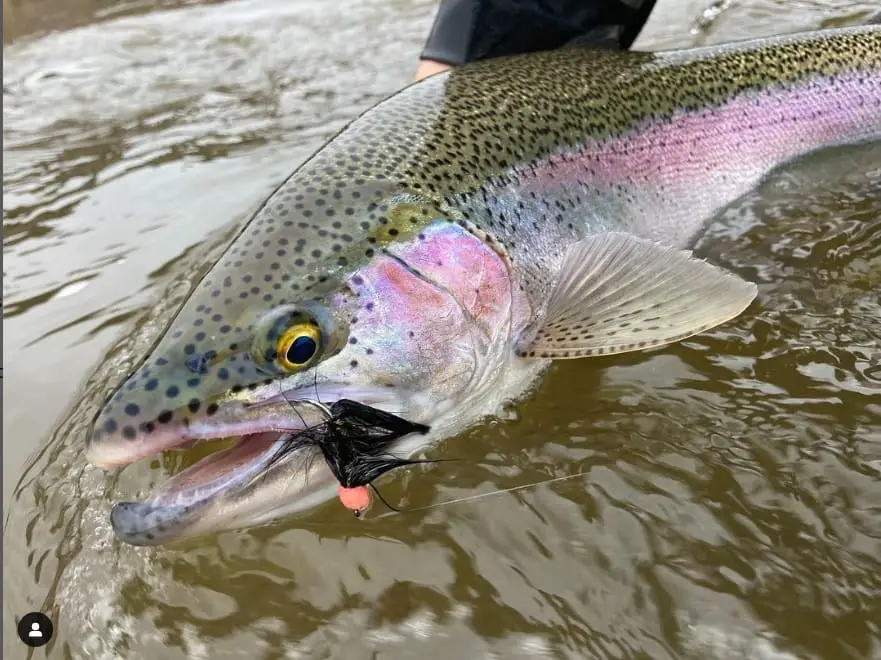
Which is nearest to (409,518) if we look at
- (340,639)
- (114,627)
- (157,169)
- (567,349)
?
(340,639)

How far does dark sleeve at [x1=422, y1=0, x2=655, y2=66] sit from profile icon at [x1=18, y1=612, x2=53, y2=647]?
278cm

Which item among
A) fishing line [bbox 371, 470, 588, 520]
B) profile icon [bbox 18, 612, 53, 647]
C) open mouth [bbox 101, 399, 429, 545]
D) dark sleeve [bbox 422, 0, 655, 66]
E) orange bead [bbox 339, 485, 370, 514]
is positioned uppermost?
dark sleeve [bbox 422, 0, 655, 66]

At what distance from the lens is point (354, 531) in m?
2.04

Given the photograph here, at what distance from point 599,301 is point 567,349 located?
21cm

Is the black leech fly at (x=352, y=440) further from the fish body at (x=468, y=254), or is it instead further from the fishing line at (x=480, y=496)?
the fishing line at (x=480, y=496)

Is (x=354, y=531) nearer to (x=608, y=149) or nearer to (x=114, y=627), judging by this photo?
(x=114, y=627)

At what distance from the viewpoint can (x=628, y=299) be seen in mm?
A: 2201

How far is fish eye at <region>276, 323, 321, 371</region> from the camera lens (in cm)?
173

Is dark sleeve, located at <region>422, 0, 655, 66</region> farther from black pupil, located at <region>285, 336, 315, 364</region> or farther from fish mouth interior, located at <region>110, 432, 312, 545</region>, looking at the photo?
fish mouth interior, located at <region>110, 432, 312, 545</region>

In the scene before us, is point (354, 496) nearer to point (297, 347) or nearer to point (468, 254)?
point (297, 347)

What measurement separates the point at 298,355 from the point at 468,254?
65 cm

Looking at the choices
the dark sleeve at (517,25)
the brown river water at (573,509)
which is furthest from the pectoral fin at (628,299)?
the dark sleeve at (517,25)

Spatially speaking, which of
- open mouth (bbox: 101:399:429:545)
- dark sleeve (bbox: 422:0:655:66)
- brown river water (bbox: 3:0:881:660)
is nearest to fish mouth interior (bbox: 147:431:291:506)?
open mouth (bbox: 101:399:429:545)

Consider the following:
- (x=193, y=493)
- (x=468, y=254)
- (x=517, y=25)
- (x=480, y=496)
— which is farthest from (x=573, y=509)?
(x=517, y=25)
